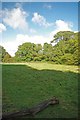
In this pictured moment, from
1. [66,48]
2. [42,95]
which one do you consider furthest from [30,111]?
[66,48]

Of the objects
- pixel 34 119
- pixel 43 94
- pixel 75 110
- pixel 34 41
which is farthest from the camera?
pixel 34 41

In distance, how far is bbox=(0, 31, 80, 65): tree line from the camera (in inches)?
430

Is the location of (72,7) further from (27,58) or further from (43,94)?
(43,94)

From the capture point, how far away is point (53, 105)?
10.8ft

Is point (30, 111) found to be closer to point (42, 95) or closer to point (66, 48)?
point (42, 95)

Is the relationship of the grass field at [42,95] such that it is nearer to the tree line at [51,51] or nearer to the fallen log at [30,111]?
the fallen log at [30,111]

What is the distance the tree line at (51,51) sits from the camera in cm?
1091

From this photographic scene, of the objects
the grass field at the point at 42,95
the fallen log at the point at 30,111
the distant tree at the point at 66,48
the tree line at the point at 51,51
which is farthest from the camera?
the tree line at the point at 51,51

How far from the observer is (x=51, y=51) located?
1168 centimetres

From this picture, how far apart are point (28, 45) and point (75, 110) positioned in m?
7.97

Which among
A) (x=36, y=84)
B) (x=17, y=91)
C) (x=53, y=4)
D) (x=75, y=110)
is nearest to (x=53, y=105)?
(x=75, y=110)

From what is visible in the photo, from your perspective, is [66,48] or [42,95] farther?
[66,48]

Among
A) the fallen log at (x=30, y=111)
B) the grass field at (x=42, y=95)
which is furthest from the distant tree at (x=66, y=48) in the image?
the fallen log at (x=30, y=111)

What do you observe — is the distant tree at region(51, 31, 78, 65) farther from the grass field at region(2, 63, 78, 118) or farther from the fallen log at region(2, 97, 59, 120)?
the fallen log at region(2, 97, 59, 120)
